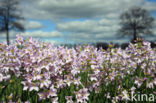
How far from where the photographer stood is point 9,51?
430cm

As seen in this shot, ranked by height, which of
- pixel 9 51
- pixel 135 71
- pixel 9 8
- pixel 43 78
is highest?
pixel 9 8

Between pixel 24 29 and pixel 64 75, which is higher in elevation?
pixel 24 29

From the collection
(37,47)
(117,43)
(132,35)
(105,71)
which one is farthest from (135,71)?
(132,35)

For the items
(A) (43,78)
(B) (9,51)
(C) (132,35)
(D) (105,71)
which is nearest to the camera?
(A) (43,78)

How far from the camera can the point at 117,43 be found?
105 ft

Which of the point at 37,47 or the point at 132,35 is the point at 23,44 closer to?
the point at 37,47

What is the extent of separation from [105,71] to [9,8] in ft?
138

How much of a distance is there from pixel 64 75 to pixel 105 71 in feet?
4.04

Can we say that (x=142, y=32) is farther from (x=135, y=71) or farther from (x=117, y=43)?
(x=135, y=71)

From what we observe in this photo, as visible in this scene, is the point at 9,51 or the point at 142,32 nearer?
the point at 9,51

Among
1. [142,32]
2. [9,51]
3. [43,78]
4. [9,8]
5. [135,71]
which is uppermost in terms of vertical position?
[9,8]

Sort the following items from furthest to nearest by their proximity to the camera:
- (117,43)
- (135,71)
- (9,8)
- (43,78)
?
1. (9,8)
2. (117,43)
3. (135,71)
4. (43,78)

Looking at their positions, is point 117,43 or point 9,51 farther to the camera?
point 117,43

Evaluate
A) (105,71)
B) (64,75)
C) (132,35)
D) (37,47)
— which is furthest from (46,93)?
(132,35)
